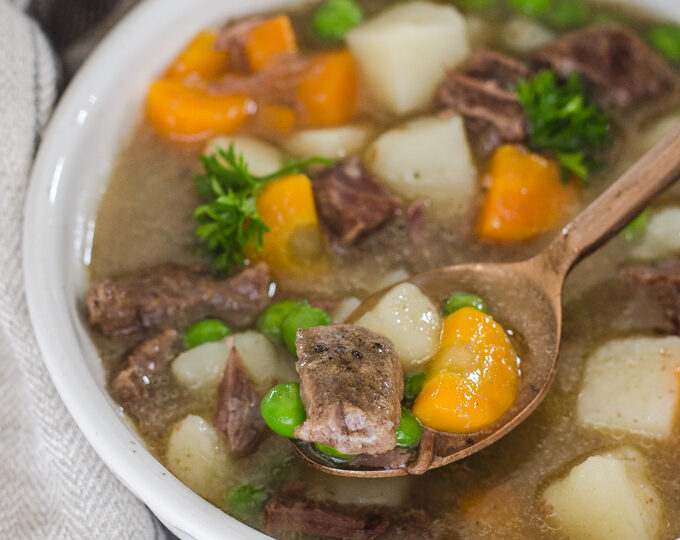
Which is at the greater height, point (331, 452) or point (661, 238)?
point (331, 452)

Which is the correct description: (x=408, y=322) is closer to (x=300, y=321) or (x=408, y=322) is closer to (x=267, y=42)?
(x=300, y=321)

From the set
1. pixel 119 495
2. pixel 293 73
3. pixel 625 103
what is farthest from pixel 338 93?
pixel 119 495

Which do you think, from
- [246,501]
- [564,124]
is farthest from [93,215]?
[564,124]

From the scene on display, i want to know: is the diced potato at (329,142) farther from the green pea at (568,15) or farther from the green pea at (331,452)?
the green pea at (331,452)

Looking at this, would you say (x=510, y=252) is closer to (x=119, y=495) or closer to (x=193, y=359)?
(x=193, y=359)

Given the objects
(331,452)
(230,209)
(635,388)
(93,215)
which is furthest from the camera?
(93,215)

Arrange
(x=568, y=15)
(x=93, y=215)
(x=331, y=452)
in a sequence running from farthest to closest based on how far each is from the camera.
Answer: (x=568, y=15), (x=93, y=215), (x=331, y=452)
